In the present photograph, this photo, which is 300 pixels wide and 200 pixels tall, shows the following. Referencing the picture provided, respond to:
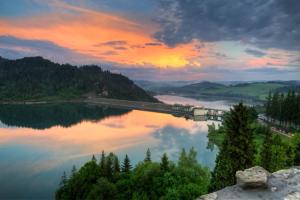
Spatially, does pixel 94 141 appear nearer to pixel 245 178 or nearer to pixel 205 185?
pixel 205 185

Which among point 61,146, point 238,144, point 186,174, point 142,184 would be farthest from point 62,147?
point 238,144

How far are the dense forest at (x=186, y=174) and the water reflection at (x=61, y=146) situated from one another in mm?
15170

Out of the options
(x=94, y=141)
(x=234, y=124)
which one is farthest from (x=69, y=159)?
(x=234, y=124)

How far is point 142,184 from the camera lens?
51.7 m

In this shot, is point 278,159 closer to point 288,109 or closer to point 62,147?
point 288,109

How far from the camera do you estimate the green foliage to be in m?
46.8

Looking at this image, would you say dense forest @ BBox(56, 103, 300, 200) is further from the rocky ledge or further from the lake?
the rocky ledge

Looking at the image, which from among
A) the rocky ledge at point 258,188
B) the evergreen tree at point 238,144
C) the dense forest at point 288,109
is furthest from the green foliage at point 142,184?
the dense forest at point 288,109

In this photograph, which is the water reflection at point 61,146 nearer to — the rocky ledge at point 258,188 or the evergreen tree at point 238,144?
the evergreen tree at point 238,144

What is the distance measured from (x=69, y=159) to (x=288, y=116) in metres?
77.6

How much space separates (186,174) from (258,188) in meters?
39.3

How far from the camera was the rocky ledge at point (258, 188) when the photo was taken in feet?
42.0

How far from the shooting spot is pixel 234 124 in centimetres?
3312

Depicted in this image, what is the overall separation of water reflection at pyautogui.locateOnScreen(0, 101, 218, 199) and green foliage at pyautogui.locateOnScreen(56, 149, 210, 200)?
12.9m
